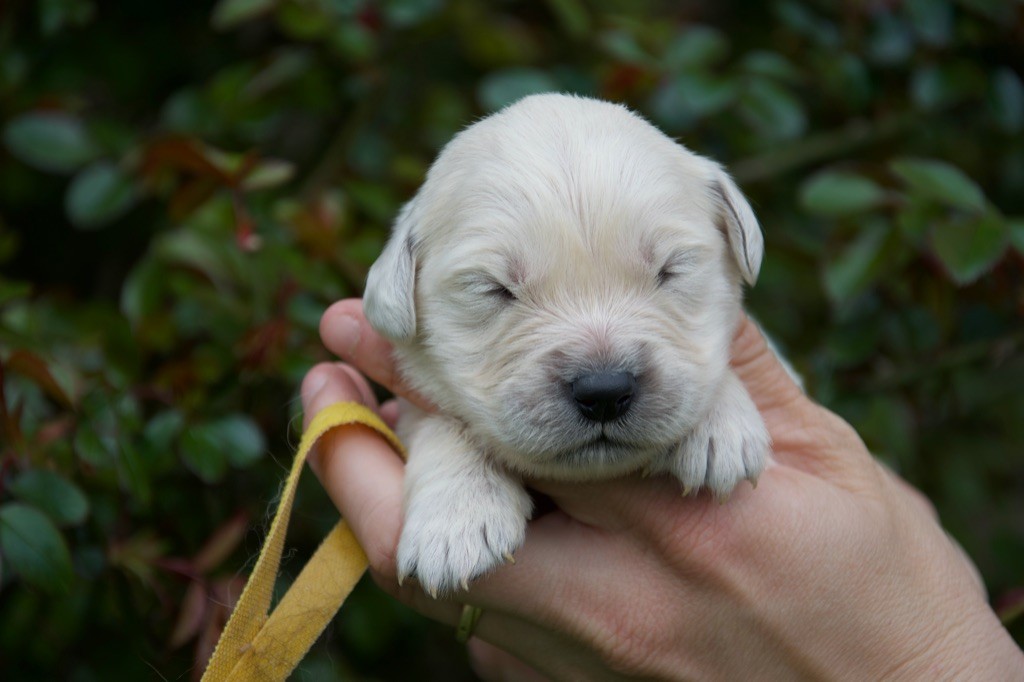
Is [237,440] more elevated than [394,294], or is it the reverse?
[394,294]

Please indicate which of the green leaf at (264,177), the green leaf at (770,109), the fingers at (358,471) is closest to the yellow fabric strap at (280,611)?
the fingers at (358,471)

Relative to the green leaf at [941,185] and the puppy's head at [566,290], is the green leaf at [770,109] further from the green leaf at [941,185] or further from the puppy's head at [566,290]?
Result: the puppy's head at [566,290]

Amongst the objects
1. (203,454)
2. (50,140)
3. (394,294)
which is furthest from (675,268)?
(50,140)

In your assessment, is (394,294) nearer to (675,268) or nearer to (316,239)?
(675,268)

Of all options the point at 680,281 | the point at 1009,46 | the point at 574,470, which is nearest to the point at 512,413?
the point at 574,470

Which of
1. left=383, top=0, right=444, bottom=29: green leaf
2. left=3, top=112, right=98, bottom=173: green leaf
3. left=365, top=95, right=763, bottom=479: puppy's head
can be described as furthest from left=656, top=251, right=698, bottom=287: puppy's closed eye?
left=3, top=112, right=98, bottom=173: green leaf

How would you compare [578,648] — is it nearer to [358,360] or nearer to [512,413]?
[512,413]
